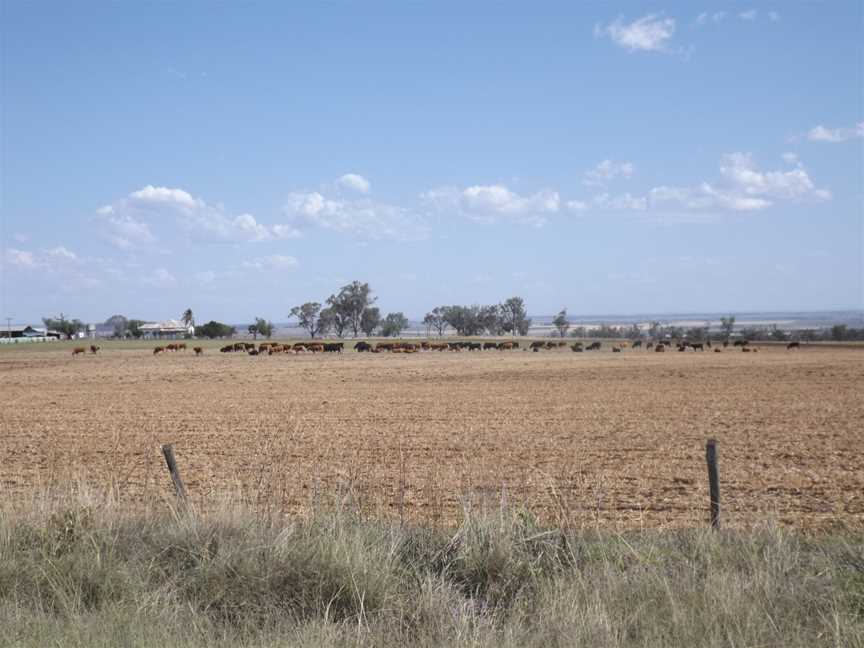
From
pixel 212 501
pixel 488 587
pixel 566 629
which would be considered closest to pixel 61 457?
pixel 212 501

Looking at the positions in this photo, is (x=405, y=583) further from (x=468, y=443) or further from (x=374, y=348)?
(x=374, y=348)

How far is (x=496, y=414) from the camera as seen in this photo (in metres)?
29.7

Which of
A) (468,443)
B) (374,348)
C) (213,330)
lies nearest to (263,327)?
(213,330)

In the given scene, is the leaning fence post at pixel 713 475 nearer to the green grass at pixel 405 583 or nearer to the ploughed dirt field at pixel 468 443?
the green grass at pixel 405 583

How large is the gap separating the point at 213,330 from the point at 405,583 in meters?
192

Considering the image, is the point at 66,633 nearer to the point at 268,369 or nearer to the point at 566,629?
the point at 566,629

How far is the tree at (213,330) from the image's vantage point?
629ft

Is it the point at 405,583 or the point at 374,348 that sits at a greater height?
the point at 374,348

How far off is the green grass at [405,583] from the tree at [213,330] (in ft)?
620

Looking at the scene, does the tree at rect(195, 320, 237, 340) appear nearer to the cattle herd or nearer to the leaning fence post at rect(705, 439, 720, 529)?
the cattle herd

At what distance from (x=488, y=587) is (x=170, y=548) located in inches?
127

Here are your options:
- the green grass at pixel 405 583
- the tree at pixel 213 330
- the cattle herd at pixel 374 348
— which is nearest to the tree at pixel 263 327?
the tree at pixel 213 330

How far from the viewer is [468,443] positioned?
2123cm

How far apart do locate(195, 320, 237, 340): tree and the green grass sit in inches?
7445
